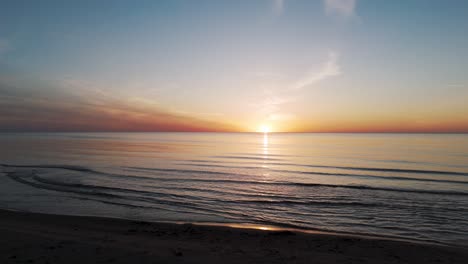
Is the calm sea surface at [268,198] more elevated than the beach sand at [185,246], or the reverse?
the beach sand at [185,246]

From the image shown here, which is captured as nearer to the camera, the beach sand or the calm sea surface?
the beach sand

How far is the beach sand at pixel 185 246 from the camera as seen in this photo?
8.14m

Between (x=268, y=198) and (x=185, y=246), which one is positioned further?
(x=268, y=198)

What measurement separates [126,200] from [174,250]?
978 centimetres

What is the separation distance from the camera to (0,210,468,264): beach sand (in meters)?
8.14

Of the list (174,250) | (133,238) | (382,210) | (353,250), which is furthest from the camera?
(382,210)

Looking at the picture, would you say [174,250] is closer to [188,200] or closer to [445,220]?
[188,200]

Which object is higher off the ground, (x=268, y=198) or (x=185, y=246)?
(x=185, y=246)

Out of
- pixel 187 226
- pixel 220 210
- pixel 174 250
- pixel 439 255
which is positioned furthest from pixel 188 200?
pixel 439 255

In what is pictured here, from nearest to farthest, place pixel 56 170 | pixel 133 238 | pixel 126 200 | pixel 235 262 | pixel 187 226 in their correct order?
1. pixel 235 262
2. pixel 133 238
3. pixel 187 226
4. pixel 126 200
5. pixel 56 170

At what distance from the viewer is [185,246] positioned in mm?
9367

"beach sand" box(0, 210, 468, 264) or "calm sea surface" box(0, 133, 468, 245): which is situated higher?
"beach sand" box(0, 210, 468, 264)

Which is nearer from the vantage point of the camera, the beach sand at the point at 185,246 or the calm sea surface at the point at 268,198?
the beach sand at the point at 185,246

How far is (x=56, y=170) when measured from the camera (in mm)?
28328
